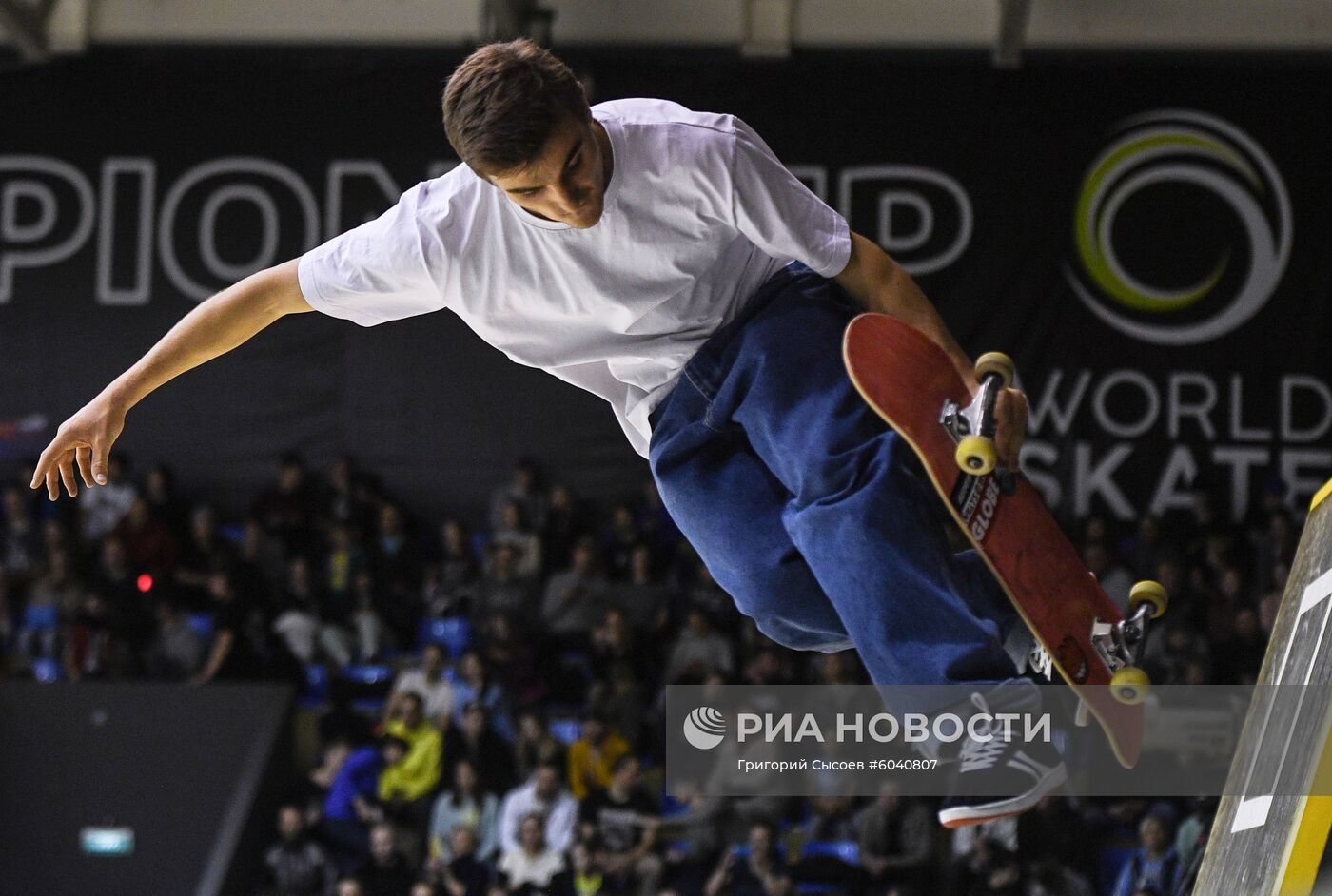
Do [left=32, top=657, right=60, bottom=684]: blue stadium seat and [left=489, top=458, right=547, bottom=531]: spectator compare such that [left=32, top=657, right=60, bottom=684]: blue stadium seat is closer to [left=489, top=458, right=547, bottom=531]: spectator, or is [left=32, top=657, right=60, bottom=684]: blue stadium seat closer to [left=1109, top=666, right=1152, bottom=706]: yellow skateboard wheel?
[left=489, top=458, right=547, bottom=531]: spectator

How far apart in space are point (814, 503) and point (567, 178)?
821mm

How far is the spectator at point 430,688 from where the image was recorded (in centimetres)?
1034

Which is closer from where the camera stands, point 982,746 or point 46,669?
point 982,746

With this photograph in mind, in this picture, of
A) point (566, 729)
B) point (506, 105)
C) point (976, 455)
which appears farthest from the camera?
point (566, 729)

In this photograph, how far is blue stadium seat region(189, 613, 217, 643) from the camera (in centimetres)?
1109

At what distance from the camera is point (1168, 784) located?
951 cm

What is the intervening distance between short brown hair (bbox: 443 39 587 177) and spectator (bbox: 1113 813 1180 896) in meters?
7.02

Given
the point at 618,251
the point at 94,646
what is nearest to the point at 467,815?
the point at 94,646

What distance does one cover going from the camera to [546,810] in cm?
953

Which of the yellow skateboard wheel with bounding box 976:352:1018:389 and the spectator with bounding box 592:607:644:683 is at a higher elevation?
the yellow skateboard wheel with bounding box 976:352:1018:389

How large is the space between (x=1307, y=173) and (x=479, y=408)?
6.64 m

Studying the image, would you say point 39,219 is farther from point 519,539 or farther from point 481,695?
point 481,695

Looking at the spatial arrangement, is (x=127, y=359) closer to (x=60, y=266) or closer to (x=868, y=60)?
(x=60, y=266)

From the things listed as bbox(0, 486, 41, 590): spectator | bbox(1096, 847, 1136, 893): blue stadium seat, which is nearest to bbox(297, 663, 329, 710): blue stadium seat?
bbox(0, 486, 41, 590): spectator
